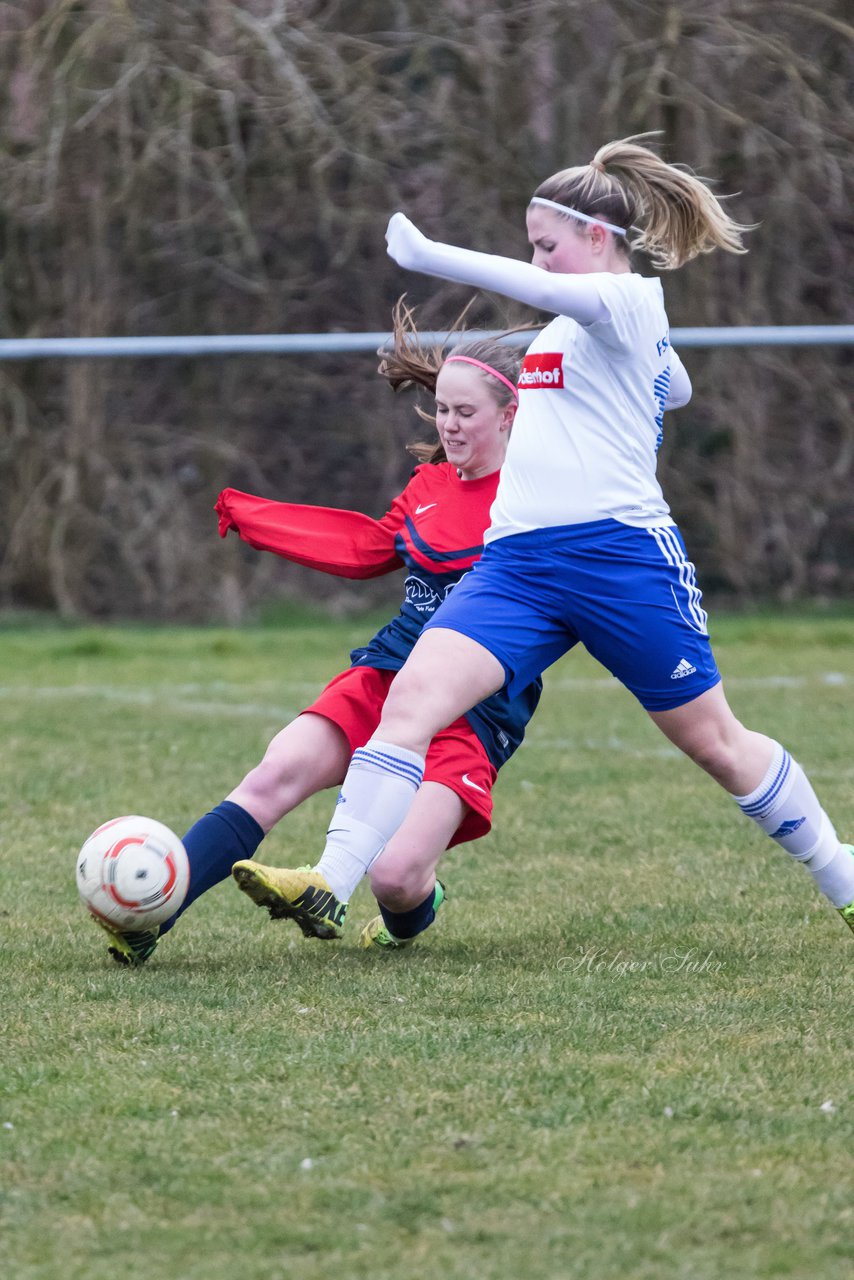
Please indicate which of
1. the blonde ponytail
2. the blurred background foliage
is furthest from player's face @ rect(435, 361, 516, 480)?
the blurred background foliage

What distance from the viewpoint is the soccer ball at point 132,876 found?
3.80m

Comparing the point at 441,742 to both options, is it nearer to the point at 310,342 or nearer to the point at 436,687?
the point at 436,687

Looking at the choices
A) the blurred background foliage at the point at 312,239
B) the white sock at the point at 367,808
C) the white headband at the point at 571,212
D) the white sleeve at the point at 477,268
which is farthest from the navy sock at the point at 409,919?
the blurred background foliage at the point at 312,239

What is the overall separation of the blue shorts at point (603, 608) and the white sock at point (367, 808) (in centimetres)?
31

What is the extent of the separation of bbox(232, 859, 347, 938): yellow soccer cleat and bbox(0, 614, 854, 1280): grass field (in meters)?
0.13

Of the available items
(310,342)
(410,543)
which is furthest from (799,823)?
(310,342)

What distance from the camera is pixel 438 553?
4328 millimetres

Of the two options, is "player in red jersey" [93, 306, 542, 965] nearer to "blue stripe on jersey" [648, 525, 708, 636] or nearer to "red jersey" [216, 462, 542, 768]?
"red jersey" [216, 462, 542, 768]

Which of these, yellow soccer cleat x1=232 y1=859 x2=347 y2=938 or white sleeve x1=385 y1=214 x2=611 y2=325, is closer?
white sleeve x1=385 y1=214 x2=611 y2=325

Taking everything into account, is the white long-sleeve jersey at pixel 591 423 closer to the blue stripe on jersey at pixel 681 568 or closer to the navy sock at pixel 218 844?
the blue stripe on jersey at pixel 681 568

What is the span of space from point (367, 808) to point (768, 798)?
901 millimetres

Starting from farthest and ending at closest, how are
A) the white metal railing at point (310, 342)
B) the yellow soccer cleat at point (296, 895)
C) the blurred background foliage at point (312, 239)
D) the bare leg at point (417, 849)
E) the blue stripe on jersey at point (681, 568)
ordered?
the blurred background foliage at point (312, 239), the white metal railing at point (310, 342), the bare leg at point (417, 849), the blue stripe on jersey at point (681, 568), the yellow soccer cleat at point (296, 895)

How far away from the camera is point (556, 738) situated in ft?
25.4

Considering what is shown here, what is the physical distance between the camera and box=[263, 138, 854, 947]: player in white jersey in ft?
12.4
